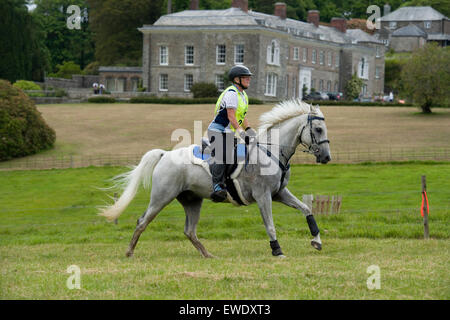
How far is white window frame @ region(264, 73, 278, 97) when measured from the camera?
85562 millimetres

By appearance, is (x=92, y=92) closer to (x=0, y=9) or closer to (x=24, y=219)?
(x=0, y=9)

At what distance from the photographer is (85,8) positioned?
117 m

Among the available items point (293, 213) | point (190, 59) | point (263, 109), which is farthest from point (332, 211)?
point (190, 59)

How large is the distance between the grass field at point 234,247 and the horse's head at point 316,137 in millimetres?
1844

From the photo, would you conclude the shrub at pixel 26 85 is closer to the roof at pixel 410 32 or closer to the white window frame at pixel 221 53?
the white window frame at pixel 221 53

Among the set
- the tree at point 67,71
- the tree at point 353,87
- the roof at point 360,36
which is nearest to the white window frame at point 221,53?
the tree at point 353,87

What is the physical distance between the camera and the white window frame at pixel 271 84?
281 ft

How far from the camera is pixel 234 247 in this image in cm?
1582

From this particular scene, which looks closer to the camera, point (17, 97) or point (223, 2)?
point (17, 97)

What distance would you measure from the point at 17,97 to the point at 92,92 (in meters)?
34.6

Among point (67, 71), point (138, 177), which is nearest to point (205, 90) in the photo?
point (67, 71)

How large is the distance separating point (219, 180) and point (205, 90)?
67.4m

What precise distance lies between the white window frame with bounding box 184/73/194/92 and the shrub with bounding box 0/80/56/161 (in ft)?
115

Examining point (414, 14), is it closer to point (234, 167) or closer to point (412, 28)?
point (412, 28)
